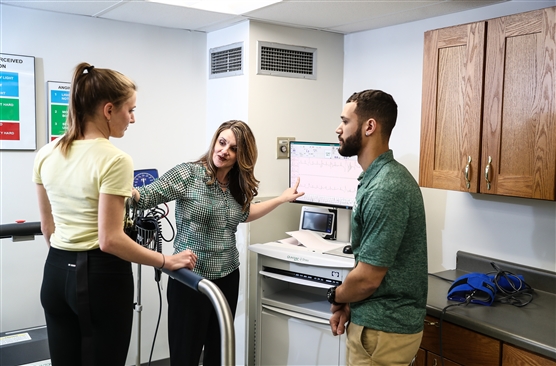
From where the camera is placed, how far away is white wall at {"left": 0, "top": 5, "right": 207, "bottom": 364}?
9.65ft

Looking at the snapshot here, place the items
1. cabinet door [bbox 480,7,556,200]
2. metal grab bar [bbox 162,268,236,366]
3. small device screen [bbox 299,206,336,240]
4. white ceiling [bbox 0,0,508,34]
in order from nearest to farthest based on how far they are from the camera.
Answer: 1. metal grab bar [bbox 162,268,236,366]
2. cabinet door [bbox 480,7,556,200]
3. white ceiling [bbox 0,0,508,34]
4. small device screen [bbox 299,206,336,240]

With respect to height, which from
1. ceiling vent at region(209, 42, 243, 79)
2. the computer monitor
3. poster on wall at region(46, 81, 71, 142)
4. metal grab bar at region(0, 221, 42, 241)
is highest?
ceiling vent at region(209, 42, 243, 79)

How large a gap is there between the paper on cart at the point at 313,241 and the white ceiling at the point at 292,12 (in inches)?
47.0

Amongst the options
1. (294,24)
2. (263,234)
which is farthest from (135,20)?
(263,234)

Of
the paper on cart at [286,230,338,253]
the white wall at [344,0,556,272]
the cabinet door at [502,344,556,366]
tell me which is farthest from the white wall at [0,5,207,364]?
Result: the cabinet door at [502,344,556,366]

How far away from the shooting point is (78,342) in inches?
70.7

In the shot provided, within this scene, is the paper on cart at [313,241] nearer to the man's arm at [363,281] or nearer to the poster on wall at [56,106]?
the man's arm at [363,281]

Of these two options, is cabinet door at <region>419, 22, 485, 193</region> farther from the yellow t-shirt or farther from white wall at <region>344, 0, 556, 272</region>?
the yellow t-shirt

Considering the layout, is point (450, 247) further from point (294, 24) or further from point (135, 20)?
point (135, 20)

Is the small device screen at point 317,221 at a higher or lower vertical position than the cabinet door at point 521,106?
lower

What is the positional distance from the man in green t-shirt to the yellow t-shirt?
0.76 metres

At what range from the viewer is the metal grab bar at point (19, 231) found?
7.12 ft

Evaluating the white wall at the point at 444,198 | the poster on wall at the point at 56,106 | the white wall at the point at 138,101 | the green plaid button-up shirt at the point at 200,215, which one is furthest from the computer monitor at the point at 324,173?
the poster on wall at the point at 56,106

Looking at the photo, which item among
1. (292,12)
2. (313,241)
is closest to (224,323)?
(313,241)
